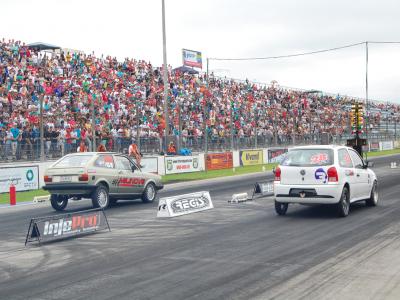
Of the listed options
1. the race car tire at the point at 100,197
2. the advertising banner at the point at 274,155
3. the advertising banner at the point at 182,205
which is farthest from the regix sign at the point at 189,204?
the advertising banner at the point at 274,155

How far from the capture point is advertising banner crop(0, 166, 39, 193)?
828 inches

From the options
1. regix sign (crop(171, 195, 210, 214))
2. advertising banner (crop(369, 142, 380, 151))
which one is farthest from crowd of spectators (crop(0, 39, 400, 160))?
regix sign (crop(171, 195, 210, 214))

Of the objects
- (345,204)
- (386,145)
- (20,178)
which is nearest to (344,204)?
(345,204)

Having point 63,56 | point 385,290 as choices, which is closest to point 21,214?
point 385,290

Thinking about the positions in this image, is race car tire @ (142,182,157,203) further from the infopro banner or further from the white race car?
the infopro banner

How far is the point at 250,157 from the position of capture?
1521 inches

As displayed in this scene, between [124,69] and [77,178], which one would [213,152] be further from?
[77,178]

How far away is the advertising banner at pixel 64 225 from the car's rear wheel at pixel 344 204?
5125mm

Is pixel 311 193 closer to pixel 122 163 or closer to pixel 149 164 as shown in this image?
A: pixel 122 163

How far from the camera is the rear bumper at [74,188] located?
15.5 metres

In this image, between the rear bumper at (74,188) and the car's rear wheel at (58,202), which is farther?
the car's rear wheel at (58,202)

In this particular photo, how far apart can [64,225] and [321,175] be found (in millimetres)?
5647

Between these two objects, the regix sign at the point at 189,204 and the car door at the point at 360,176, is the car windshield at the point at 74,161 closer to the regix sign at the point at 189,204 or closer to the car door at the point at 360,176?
the regix sign at the point at 189,204

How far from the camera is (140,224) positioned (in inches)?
507
